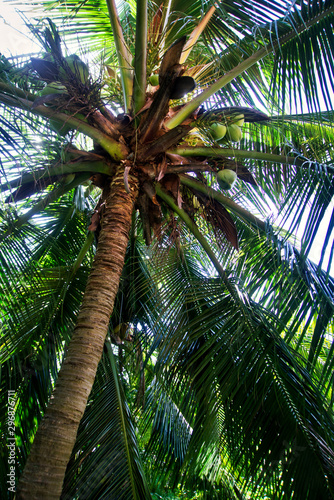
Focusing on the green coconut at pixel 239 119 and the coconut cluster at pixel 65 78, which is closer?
the coconut cluster at pixel 65 78

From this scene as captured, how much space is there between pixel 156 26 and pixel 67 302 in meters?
2.45

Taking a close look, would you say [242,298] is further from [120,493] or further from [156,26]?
[156,26]

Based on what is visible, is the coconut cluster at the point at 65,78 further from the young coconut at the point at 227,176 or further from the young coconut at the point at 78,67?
the young coconut at the point at 227,176

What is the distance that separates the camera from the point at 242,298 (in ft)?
8.89

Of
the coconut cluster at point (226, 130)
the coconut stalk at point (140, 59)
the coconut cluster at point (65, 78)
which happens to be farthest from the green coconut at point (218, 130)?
the coconut cluster at point (65, 78)

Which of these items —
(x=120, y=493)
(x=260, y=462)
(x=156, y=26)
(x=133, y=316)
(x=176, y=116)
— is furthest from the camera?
(x=133, y=316)

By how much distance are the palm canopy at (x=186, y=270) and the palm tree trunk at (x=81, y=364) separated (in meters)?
0.40

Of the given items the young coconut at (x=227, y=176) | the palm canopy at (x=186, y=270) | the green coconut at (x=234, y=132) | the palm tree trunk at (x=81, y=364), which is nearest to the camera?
the palm tree trunk at (x=81, y=364)

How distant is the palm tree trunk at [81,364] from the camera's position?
55.7 inches

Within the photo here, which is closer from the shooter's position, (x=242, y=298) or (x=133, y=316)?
(x=242, y=298)

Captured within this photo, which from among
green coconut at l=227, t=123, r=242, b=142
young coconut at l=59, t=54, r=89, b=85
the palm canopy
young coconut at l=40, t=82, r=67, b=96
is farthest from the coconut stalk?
green coconut at l=227, t=123, r=242, b=142

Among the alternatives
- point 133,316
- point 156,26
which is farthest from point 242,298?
point 156,26

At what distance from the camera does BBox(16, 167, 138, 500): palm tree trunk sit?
142 centimetres

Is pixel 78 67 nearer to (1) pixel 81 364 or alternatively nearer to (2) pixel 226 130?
(2) pixel 226 130
